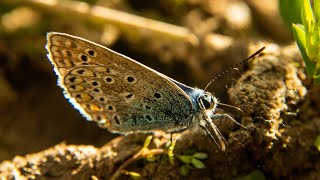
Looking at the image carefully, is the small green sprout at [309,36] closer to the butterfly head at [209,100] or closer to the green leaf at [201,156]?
the butterfly head at [209,100]

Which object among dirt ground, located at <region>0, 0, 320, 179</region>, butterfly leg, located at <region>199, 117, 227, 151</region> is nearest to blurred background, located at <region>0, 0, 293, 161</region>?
dirt ground, located at <region>0, 0, 320, 179</region>

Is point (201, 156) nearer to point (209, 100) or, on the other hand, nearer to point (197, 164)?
point (197, 164)

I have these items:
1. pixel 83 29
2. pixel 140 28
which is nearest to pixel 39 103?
pixel 83 29

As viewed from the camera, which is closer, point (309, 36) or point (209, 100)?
point (309, 36)

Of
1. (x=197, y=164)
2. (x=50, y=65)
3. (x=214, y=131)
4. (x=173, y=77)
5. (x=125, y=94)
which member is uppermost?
(x=50, y=65)

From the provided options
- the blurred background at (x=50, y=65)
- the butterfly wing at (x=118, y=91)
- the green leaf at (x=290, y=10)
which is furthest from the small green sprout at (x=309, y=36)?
the blurred background at (x=50, y=65)

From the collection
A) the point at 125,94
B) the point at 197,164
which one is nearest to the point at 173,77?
the point at 125,94
